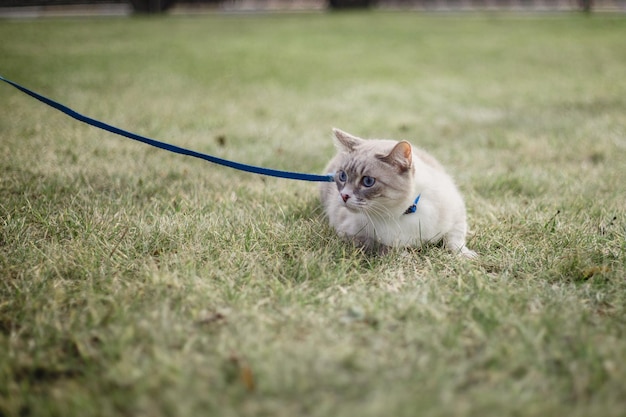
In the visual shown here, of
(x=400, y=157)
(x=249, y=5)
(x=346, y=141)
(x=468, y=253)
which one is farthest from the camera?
(x=249, y=5)

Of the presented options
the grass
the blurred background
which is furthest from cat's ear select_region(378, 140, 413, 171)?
the blurred background

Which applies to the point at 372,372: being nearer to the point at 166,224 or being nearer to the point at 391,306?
the point at 391,306

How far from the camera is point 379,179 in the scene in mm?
2375

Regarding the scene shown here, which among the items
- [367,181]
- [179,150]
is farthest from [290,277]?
[179,150]

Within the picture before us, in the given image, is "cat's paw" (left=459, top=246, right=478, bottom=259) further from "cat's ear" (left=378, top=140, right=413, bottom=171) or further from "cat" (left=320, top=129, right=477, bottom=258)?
"cat's ear" (left=378, top=140, right=413, bottom=171)

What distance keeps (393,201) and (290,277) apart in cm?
64

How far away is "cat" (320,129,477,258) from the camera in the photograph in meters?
2.37

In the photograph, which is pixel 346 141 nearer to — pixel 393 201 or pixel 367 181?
pixel 367 181

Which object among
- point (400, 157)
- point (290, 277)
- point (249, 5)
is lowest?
point (290, 277)

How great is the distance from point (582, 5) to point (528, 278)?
22.3m

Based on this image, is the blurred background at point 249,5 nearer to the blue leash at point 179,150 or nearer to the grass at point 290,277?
the grass at point 290,277

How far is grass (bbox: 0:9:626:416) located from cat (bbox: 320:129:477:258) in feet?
0.37

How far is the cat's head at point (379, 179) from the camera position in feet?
7.71

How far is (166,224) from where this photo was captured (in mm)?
2650
